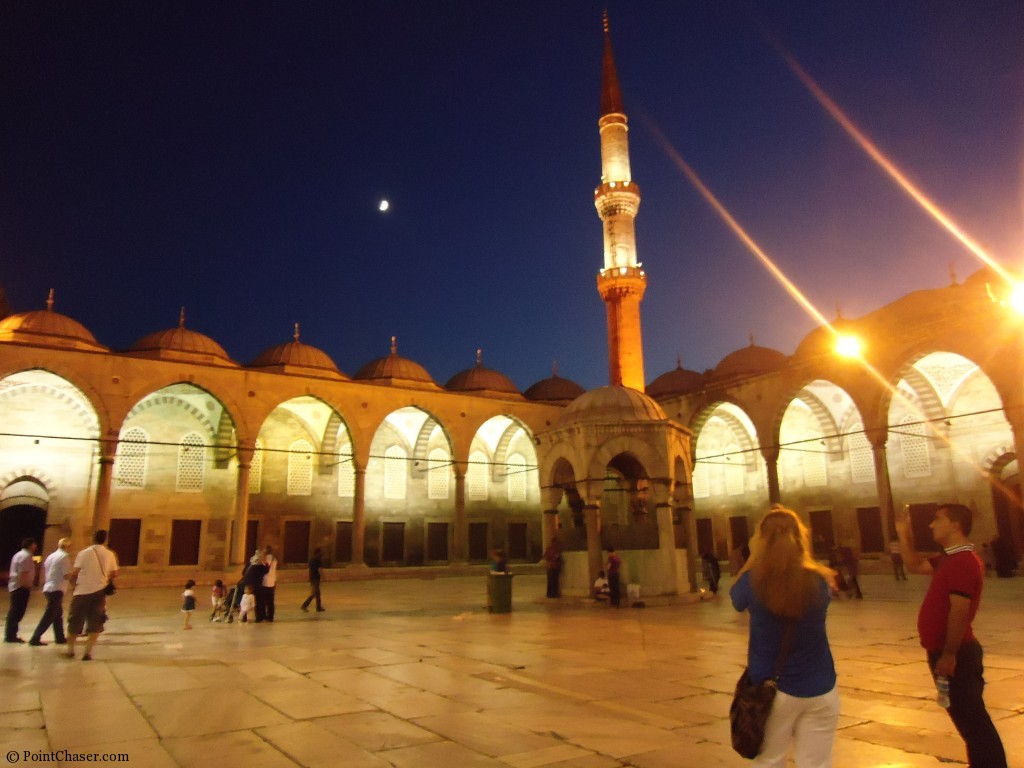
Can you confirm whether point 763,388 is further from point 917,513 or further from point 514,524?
point 514,524

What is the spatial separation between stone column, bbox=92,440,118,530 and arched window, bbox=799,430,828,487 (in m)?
19.8

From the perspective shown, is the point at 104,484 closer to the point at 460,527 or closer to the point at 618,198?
the point at 460,527

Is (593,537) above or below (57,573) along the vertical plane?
above

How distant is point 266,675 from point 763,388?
1911 centimetres

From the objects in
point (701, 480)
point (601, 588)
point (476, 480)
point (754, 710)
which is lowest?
point (601, 588)

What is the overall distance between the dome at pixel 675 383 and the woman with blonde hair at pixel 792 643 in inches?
1092

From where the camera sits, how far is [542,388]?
31172mm

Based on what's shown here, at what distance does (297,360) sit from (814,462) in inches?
695

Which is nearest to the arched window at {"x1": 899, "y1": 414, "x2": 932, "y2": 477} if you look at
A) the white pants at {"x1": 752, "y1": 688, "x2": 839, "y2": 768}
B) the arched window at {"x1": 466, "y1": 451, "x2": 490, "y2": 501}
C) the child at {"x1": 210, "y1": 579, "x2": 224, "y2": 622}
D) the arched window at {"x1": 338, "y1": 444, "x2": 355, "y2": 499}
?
the arched window at {"x1": 466, "y1": 451, "x2": 490, "y2": 501}

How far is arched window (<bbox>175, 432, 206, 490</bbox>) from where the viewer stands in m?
21.3

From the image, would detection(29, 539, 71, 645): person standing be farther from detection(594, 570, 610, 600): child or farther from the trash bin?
detection(594, 570, 610, 600): child

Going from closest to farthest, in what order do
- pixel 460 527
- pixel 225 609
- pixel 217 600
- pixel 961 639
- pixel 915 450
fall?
pixel 961 639, pixel 217 600, pixel 225 609, pixel 915 450, pixel 460 527

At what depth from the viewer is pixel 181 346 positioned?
2355cm

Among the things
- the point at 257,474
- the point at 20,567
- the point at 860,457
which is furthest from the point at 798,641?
the point at 257,474
